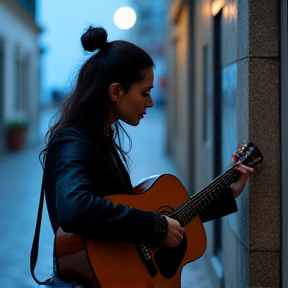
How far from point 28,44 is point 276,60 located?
24548mm

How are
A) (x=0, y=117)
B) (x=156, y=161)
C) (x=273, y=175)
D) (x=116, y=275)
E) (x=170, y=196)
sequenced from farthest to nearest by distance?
1. (x=0, y=117)
2. (x=156, y=161)
3. (x=273, y=175)
4. (x=170, y=196)
5. (x=116, y=275)

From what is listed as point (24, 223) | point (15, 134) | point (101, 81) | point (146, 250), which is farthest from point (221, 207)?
point (15, 134)

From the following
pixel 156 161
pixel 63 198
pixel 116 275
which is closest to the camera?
pixel 63 198

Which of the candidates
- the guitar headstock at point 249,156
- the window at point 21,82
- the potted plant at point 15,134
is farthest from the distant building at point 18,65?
the guitar headstock at point 249,156

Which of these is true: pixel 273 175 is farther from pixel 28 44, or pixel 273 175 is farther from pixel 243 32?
pixel 28 44

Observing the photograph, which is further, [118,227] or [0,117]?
[0,117]

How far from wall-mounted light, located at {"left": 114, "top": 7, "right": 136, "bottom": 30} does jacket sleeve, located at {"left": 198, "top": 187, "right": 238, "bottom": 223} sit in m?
14.7

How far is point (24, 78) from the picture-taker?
86.7ft

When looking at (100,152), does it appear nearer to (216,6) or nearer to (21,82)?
(216,6)

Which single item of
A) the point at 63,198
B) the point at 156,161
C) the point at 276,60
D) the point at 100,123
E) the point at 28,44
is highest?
the point at 28,44

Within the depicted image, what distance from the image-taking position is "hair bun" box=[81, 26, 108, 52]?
2600 mm

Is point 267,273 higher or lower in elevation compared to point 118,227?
lower

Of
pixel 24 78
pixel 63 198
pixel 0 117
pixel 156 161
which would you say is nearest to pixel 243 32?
pixel 63 198

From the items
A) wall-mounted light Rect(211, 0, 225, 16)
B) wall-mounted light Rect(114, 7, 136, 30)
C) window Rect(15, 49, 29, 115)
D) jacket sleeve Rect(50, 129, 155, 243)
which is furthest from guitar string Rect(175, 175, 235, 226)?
window Rect(15, 49, 29, 115)
